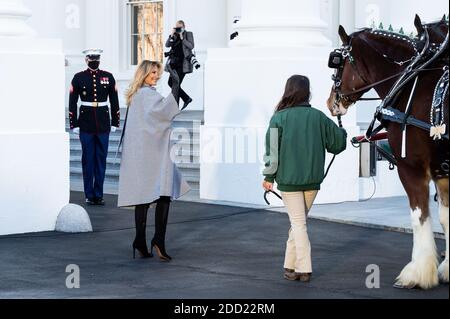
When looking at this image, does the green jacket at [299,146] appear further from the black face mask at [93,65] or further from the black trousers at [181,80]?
the black trousers at [181,80]

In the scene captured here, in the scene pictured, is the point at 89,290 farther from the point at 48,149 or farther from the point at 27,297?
the point at 48,149

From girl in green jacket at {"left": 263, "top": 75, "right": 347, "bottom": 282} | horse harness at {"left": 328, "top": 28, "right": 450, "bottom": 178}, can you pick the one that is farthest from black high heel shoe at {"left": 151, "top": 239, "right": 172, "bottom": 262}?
horse harness at {"left": 328, "top": 28, "right": 450, "bottom": 178}

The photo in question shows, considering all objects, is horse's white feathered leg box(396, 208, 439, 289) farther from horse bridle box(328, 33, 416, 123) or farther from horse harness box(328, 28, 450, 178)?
horse bridle box(328, 33, 416, 123)

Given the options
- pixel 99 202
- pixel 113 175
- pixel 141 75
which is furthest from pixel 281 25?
pixel 141 75

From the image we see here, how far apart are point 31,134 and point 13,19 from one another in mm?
1416

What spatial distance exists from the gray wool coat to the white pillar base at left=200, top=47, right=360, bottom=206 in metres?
4.00

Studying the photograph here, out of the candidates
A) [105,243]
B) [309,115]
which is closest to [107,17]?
[105,243]

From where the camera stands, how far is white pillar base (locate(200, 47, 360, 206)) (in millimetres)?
14844

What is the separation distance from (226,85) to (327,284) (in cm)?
619

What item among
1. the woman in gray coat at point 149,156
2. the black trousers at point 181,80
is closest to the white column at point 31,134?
the woman in gray coat at point 149,156

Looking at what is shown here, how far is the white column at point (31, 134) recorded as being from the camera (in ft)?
41.5

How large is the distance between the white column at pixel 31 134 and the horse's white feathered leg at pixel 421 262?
16.3 feet

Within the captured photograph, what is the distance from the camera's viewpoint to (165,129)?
1093cm

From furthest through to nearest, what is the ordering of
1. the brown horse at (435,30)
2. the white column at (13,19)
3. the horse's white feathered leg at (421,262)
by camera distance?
the white column at (13,19)
the brown horse at (435,30)
the horse's white feathered leg at (421,262)
